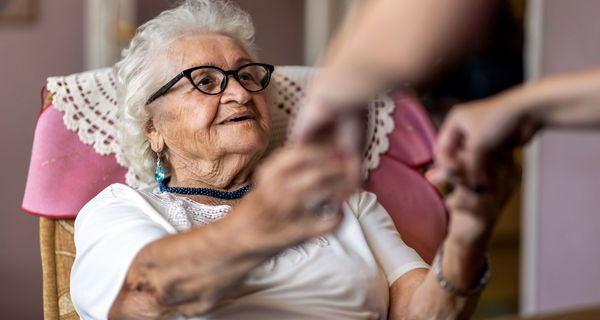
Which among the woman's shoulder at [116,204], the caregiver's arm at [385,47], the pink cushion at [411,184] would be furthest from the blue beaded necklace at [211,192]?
the caregiver's arm at [385,47]

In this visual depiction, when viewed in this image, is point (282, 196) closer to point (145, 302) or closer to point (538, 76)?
point (145, 302)

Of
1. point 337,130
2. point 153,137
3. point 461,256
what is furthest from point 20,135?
point 337,130

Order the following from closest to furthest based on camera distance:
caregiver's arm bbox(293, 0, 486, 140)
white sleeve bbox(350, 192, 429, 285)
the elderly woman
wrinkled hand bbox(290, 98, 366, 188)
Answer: caregiver's arm bbox(293, 0, 486, 140)
wrinkled hand bbox(290, 98, 366, 188)
the elderly woman
white sleeve bbox(350, 192, 429, 285)

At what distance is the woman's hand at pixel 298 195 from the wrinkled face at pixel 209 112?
568 mm

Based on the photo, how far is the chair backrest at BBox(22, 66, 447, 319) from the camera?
1624 mm

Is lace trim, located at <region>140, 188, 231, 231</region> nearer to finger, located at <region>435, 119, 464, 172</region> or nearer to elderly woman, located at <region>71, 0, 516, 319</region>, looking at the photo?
elderly woman, located at <region>71, 0, 516, 319</region>

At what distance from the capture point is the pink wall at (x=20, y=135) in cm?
291

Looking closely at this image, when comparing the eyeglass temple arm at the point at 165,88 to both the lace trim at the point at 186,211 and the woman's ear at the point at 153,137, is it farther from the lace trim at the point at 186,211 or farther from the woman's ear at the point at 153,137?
the lace trim at the point at 186,211

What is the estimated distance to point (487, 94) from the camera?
181 inches

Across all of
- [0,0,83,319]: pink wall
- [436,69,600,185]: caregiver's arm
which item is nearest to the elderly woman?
[436,69,600,185]: caregiver's arm

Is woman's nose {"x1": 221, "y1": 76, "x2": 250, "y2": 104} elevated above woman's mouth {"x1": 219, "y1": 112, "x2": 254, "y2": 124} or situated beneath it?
elevated above

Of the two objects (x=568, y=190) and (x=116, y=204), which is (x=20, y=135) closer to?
(x=116, y=204)

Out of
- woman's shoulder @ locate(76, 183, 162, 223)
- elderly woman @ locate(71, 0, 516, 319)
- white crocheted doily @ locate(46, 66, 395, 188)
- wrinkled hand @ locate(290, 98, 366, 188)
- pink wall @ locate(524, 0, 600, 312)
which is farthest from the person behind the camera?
pink wall @ locate(524, 0, 600, 312)

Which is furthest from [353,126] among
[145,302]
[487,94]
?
[487,94]
